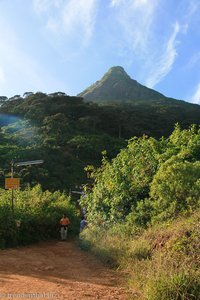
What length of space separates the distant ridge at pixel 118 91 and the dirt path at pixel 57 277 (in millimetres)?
98723

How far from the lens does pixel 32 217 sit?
56.0 feet

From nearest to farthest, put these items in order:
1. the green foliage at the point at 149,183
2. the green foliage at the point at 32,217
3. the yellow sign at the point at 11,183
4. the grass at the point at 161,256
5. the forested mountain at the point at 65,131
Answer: the grass at the point at 161,256, the green foliage at the point at 149,183, the green foliage at the point at 32,217, the yellow sign at the point at 11,183, the forested mountain at the point at 65,131

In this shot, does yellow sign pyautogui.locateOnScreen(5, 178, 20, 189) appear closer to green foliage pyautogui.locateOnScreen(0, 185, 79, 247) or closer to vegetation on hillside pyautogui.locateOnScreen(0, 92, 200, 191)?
green foliage pyautogui.locateOnScreen(0, 185, 79, 247)

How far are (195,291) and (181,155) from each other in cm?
695

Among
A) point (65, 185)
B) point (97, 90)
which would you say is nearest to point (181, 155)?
point (65, 185)

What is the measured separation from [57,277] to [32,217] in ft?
25.6

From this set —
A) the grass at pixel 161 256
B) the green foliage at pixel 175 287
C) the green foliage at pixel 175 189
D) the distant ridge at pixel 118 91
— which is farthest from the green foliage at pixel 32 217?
the distant ridge at pixel 118 91

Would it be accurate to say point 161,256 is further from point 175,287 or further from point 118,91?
point 118,91

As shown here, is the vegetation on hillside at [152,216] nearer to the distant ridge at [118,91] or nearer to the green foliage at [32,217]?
the green foliage at [32,217]

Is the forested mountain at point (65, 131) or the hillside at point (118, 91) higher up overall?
the hillside at point (118, 91)

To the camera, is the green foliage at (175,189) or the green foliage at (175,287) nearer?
the green foliage at (175,287)

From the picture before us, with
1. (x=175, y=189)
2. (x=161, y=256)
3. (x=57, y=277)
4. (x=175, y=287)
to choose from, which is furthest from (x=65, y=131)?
(x=175, y=287)

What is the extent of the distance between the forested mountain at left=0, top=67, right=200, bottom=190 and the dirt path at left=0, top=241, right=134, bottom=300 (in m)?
22.0

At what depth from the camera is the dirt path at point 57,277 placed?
782 centimetres
